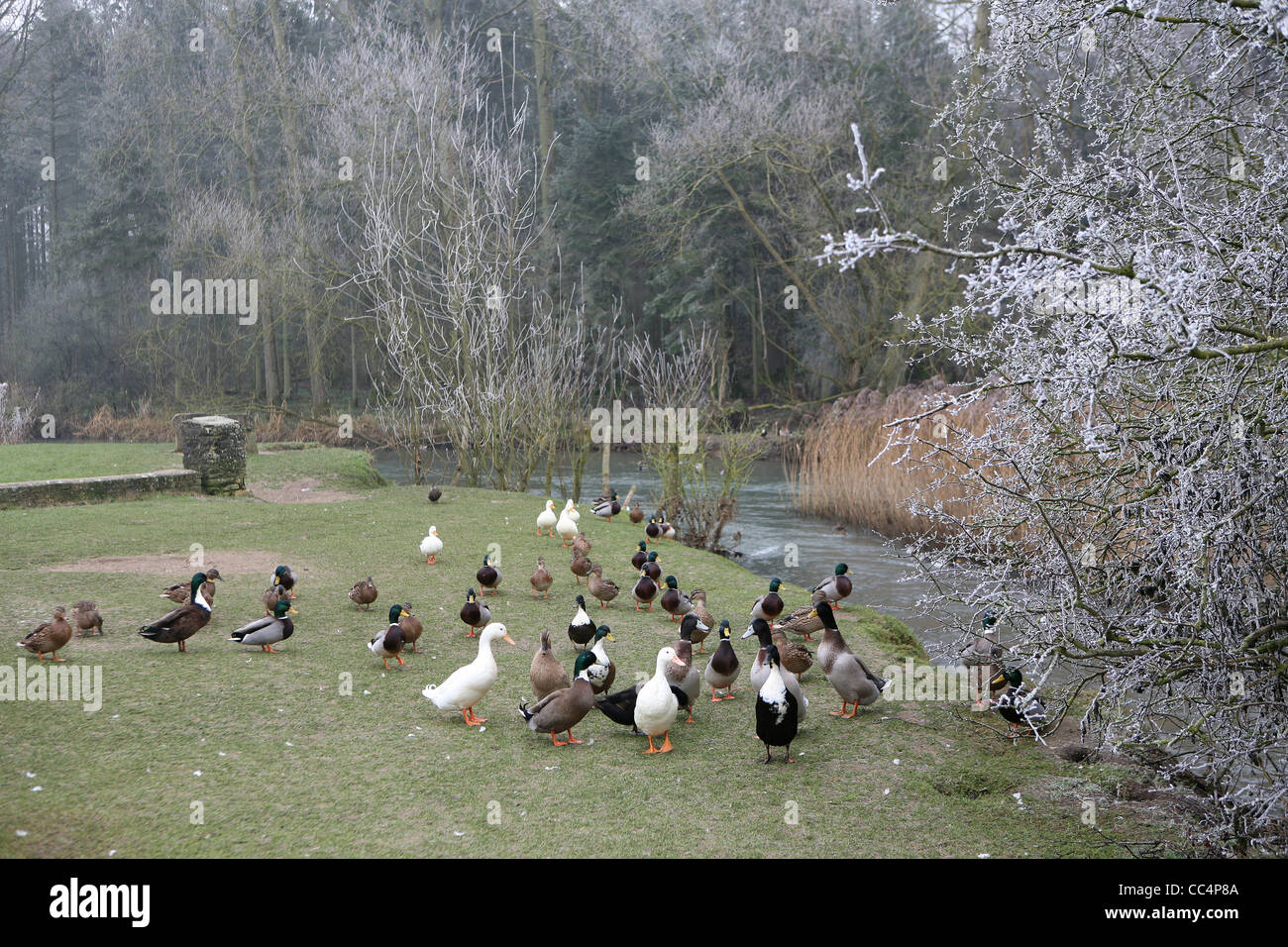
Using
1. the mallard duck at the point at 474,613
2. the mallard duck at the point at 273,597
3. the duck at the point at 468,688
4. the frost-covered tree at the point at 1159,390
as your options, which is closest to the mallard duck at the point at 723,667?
the duck at the point at 468,688

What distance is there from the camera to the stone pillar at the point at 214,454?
14.6 m

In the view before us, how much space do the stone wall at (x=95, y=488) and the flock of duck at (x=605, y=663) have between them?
571 centimetres

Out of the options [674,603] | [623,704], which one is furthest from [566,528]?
[623,704]

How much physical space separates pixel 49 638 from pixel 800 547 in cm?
1065

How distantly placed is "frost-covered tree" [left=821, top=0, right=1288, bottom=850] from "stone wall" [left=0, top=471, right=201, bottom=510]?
1226 cm

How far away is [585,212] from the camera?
3228 centimetres

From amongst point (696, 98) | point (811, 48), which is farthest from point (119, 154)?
point (811, 48)

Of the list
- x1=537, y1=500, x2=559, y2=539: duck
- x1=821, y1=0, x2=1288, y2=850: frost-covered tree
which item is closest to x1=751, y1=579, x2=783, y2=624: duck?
x1=821, y1=0, x2=1288, y2=850: frost-covered tree

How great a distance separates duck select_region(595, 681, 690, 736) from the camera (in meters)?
6.00

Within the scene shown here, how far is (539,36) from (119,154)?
14528 millimetres

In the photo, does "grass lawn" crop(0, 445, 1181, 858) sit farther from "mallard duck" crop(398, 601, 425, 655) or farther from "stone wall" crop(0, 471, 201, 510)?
"stone wall" crop(0, 471, 201, 510)

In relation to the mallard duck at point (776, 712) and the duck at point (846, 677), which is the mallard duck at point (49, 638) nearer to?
the mallard duck at point (776, 712)

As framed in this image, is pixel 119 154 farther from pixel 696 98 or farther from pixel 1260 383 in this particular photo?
pixel 1260 383

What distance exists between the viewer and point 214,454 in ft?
47.9
